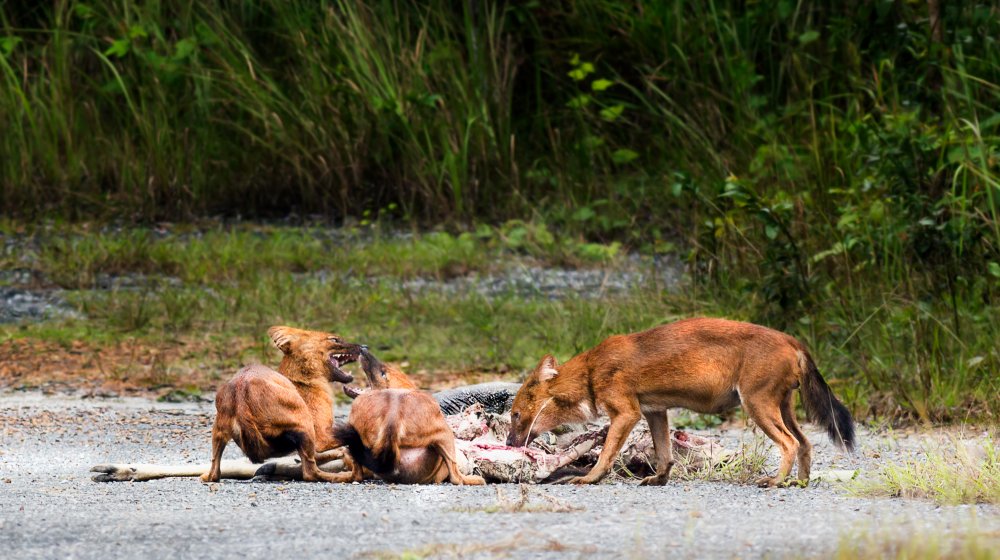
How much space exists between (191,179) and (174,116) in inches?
25.3

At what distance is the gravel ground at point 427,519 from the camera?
4352 mm

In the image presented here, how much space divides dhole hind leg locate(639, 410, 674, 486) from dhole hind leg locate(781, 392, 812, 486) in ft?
1.50

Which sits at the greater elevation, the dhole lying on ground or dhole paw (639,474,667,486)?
the dhole lying on ground

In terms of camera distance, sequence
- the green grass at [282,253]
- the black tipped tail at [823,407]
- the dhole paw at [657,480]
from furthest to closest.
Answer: the green grass at [282,253]
the dhole paw at [657,480]
the black tipped tail at [823,407]

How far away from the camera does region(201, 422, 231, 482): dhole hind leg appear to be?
5875mm

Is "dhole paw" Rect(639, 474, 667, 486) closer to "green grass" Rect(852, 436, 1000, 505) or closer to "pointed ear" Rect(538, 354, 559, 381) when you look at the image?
"pointed ear" Rect(538, 354, 559, 381)

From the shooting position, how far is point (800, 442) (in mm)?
5863

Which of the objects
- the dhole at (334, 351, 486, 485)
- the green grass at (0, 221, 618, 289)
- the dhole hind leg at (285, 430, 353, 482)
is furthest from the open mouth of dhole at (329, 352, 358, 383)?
the green grass at (0, 221, 618, 289)

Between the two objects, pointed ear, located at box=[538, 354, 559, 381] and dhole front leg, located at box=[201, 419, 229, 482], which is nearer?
dhole front leg, located at box=[201, 419, 229, 482]

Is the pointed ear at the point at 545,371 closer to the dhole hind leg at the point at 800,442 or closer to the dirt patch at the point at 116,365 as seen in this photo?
the dhole hind leg at the point at 800,442

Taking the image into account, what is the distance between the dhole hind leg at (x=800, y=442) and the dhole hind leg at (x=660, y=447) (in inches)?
18.0

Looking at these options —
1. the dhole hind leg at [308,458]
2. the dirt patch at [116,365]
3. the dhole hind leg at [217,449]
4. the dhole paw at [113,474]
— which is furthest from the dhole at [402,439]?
the dirt patch at [116,365]

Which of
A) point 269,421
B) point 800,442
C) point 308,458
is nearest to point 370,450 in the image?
point 308,458

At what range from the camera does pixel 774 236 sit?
8.95m
